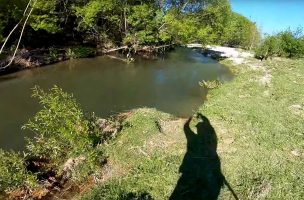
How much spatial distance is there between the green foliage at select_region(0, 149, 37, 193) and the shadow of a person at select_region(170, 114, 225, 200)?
4437mm

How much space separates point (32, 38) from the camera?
3419 cm

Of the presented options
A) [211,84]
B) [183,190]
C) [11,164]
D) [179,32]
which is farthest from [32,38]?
[183,190]

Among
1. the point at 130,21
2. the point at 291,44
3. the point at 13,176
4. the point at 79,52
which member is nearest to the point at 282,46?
the point at 291,44

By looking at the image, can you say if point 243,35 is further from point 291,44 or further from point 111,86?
point 111,86

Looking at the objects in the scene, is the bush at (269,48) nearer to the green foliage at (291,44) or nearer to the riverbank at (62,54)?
the green foliage at (291,44)

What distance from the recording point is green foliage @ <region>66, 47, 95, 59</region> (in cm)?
3438

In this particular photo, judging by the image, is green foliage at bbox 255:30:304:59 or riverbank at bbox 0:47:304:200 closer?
riverbank at bbox 0:47:304:200

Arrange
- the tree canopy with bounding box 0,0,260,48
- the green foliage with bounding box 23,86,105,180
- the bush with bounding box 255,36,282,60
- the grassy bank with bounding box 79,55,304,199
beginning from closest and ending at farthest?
1. the grassy bank with bounding box 79,55,304,199
2. the green foliage with bounding box 23,86,105,180
3. the tree canopy with bounding box 0,0,260,48
4. the bush with bounding box 255,36,282,60

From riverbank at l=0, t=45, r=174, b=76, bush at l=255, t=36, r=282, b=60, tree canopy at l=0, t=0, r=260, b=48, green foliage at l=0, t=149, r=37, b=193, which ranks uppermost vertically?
tree canopy at l=0, t=0, r=260, b=48

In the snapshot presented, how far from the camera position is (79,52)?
3550 cm

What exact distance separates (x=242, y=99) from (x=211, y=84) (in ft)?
21.7

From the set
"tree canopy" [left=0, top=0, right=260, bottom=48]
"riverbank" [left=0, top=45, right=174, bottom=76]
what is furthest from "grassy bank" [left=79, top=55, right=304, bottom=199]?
"tree canopy" [left=0, top=0, right=260, bottom=48]

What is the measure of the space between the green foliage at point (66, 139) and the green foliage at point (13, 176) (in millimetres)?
1430

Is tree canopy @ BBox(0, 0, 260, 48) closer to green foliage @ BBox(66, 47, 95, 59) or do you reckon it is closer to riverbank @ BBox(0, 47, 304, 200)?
green foliage @ BBox(66, 47, 95, 59)
